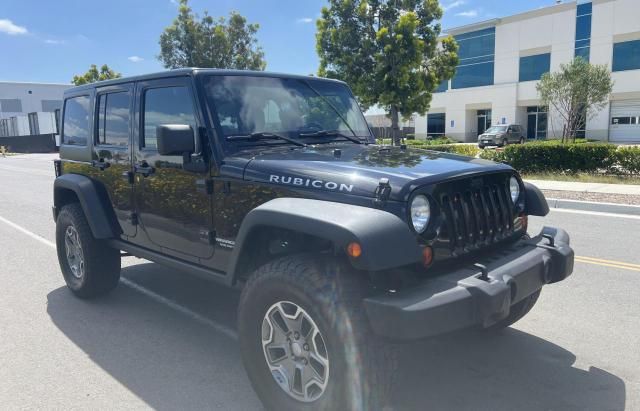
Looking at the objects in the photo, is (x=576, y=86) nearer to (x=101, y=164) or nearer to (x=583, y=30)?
(x=583, y=30)

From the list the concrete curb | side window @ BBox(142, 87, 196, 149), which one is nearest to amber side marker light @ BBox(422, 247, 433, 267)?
side window @ BBox(142, 87, 196, 149)

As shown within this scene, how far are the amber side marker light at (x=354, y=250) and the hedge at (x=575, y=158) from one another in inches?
549

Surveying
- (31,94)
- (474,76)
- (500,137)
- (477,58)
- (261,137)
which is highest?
(477,58)

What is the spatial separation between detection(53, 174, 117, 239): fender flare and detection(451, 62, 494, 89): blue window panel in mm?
46526

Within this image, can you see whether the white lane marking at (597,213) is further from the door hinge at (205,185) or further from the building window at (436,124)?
the building window at (436,124)

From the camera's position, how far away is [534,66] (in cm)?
4381

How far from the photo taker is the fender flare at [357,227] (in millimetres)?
2518

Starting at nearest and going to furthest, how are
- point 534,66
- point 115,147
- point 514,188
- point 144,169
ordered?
point 514,188 < point 144,169 < point 115,147 < point 534,66

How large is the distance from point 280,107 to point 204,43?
29.9 m

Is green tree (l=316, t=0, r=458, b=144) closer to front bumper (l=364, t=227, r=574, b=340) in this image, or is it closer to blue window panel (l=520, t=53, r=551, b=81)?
front bumper (l=364, t=227, r=574, b=340)

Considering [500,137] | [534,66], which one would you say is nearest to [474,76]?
[534,66]

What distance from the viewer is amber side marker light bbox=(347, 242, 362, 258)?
8.27 feet

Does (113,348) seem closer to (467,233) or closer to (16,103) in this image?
(467,233)

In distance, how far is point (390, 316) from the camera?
2486 mm
